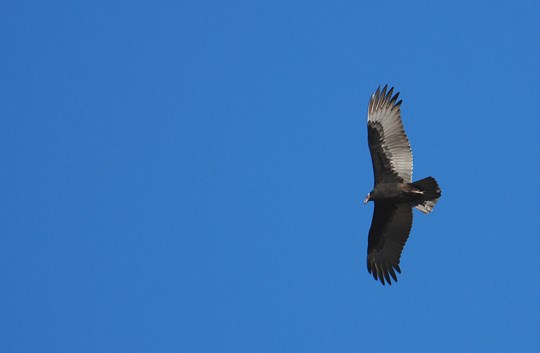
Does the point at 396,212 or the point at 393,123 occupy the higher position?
the point at 393,123

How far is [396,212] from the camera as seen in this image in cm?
1920

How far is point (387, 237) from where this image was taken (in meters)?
19.6

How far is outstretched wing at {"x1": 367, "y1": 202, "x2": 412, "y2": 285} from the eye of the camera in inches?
757

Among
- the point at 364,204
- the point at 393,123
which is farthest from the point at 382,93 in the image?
the point at 364,204

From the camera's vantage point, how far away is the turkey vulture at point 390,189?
1856 cm

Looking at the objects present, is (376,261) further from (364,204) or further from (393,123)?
(393,123)

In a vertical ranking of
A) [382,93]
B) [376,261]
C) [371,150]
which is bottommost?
[376,261]

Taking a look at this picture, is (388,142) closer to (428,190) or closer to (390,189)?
(390,189)

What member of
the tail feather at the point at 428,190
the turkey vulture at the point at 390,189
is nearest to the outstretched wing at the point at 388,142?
the turkey vulture at the point at 390,189

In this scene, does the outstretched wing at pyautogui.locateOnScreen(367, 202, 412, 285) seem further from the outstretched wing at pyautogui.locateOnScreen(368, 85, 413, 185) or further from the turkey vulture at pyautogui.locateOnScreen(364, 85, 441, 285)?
the outstretched wing at pyautogui.locateOnScreen(368, 85, 413, 185)

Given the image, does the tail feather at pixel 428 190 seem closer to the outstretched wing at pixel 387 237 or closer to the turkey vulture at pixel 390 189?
the turkey vulture at pixel 390 189

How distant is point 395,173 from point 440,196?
1202 mm

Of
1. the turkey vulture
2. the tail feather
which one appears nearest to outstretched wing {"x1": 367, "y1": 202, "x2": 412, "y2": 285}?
the turkey vulture

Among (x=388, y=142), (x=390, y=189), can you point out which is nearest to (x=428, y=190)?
(x=390, y=189)
